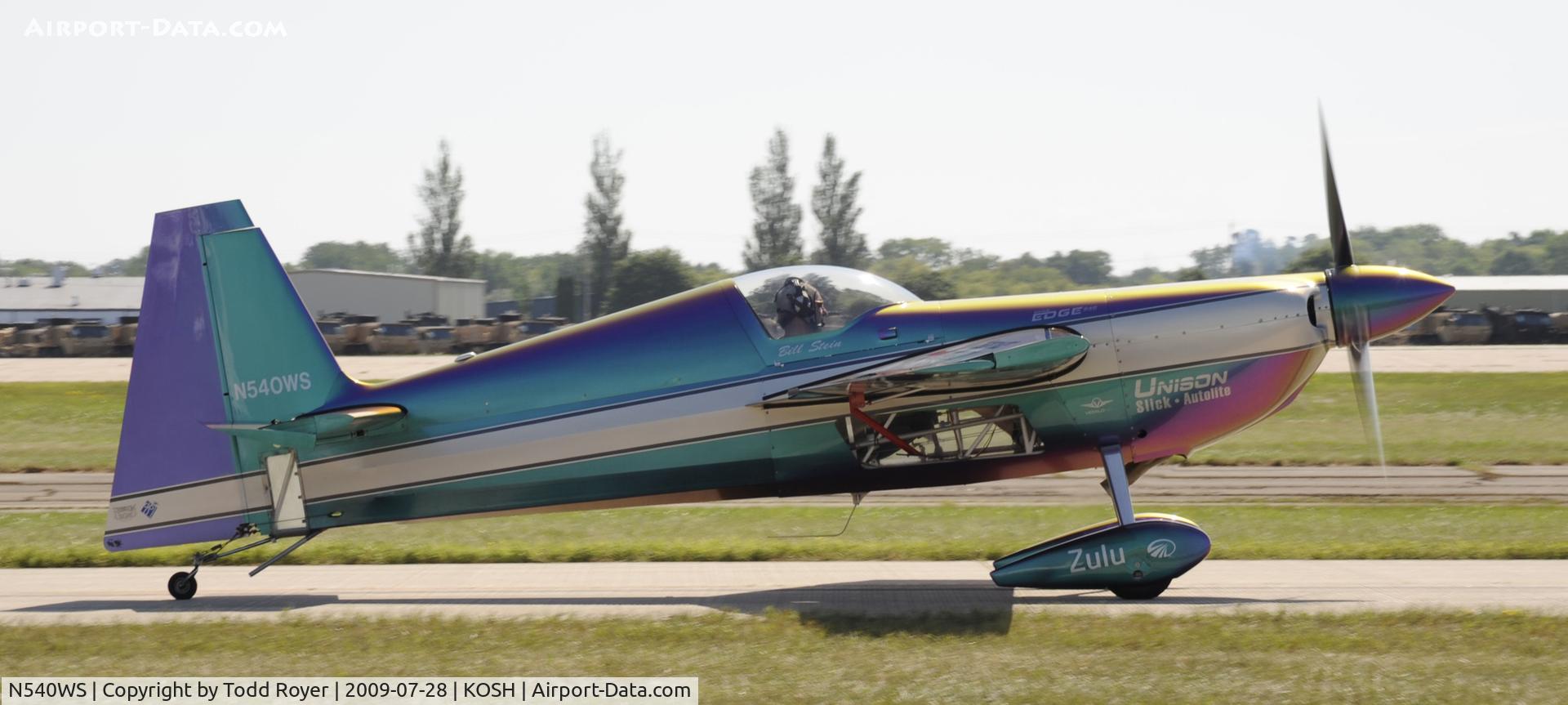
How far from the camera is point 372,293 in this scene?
83500mm

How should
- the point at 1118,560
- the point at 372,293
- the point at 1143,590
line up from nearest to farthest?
the point at 1118,560 < the point at 1143,590 < the point at 372,293

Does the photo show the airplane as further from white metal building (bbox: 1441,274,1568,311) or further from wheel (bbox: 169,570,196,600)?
white metal building (bbox: 1441,274,1568,311)

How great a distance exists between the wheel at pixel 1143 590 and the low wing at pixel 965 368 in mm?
1895

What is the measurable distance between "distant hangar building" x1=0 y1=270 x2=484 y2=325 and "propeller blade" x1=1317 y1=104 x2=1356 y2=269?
7133 centimetres

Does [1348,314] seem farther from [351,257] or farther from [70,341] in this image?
[351,257]

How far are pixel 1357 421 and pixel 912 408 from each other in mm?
20279

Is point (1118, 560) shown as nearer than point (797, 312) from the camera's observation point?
Yes

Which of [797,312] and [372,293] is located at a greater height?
[372,293]

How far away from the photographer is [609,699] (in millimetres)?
7766

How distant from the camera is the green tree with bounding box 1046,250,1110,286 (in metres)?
126

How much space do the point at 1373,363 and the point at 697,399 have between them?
36.1 m

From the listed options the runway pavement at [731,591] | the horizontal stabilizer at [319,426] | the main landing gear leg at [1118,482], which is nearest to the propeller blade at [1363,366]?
the runway pavement at [731,591]

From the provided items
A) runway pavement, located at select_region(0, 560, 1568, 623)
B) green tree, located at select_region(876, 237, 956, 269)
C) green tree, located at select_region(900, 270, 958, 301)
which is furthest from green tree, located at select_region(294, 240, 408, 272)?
runway pavement, located at select_region(0, 560, 1568, 623)

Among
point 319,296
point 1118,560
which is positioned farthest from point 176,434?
point 319,296
